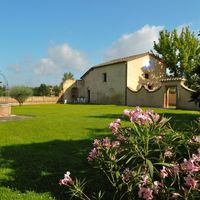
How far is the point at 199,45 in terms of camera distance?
4431 centimetres

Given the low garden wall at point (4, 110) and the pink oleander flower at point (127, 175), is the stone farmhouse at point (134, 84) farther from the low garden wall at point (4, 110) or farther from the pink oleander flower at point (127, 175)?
the pink oleander flower at point (127, 175)

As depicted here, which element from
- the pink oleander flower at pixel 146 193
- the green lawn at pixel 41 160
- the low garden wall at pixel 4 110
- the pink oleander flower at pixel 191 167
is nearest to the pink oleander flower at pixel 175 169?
the pink oleander flower at pixel 191 167

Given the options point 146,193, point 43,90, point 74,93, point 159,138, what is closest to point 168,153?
point 159,138

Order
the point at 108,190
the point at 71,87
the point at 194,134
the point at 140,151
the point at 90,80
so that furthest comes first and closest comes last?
the point at 71,87, the point at 90,80, the point at 108,190, the point at 194,134, the point at 140,151

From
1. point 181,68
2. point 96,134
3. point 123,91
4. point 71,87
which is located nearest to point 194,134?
point 96,134

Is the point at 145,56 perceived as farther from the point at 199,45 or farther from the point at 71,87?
the point at 71,87

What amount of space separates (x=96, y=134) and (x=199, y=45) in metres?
36.1

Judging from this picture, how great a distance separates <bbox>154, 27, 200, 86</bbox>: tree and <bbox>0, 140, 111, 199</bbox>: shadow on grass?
34.7 m

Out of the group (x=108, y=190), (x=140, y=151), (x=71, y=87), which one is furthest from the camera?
(x=71, y=87)

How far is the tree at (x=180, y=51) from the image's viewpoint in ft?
140

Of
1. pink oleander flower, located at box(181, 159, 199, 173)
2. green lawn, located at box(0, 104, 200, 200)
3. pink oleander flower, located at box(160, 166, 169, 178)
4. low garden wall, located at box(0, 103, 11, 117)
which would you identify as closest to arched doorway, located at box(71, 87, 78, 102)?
low garden wall, located at box(0, 103, 11, 117)

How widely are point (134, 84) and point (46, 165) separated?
34.5 metres

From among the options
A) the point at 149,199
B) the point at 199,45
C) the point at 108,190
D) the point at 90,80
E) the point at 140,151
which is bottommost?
the point at 108,190

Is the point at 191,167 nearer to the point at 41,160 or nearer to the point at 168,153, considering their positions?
the point at 168,153
